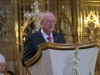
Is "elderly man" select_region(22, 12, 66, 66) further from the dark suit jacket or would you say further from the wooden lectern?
the wooden lectern

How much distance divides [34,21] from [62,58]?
5.54 metres

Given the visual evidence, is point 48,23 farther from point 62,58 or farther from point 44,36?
point 62,58

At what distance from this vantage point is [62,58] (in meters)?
1.64

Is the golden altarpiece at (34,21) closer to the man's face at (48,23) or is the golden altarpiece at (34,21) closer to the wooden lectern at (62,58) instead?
the man's face at (48,23)

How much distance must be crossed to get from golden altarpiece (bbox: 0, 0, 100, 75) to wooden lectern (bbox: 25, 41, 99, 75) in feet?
16.6

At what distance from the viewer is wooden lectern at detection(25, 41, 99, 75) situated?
5.24ft

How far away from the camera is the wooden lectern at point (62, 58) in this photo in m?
1.60

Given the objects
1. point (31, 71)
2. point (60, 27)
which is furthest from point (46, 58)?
point (60, 27)

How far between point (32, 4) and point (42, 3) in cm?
28

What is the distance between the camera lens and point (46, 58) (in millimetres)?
1596

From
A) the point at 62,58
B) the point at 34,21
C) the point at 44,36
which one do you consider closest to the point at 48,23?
the point at 44,36

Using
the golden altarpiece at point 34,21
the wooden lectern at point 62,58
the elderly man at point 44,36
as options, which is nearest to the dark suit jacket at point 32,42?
the elderly man at point 44,36

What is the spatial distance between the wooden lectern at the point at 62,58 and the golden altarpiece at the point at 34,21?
507 centimetres

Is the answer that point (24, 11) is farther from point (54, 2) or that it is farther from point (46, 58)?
point (46, 58)
